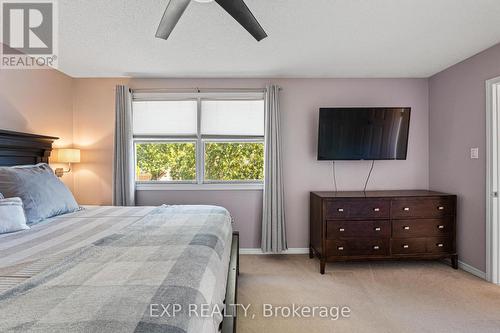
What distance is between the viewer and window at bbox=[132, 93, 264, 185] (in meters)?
3.62

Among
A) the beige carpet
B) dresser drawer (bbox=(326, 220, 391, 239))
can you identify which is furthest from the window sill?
dresser drawer (bbox=(326, 220, 391, 239))

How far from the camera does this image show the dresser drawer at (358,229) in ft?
9.75

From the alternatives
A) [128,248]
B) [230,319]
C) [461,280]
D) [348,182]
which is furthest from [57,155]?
[461,280]

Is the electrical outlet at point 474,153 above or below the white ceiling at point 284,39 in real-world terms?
below

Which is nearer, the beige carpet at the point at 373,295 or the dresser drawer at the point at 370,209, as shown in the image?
the beige carpet at the point at 373,295

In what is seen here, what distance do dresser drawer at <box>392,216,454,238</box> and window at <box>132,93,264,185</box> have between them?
5.91ft

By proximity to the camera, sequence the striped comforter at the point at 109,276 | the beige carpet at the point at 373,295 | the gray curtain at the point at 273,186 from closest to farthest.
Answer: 1. the striped comforter at the point at 109,276
2. the beige carpet at the point at 373,295
3. the gray curtain at the point at 273,186

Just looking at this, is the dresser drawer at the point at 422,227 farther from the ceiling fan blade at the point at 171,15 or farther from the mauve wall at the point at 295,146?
the ceiling fan blade at the point at 171,15

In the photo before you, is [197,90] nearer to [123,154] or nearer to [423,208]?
[123,154]

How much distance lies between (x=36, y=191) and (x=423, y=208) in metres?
3.93

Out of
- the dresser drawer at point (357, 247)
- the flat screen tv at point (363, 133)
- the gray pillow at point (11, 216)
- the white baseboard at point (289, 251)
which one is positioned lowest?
the white baseboard at point (289, 251)

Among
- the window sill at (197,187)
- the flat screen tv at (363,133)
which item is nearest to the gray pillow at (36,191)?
the window sill at (197,187)

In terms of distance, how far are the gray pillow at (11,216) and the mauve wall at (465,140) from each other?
168 inches

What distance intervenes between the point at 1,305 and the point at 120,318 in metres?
0.41
